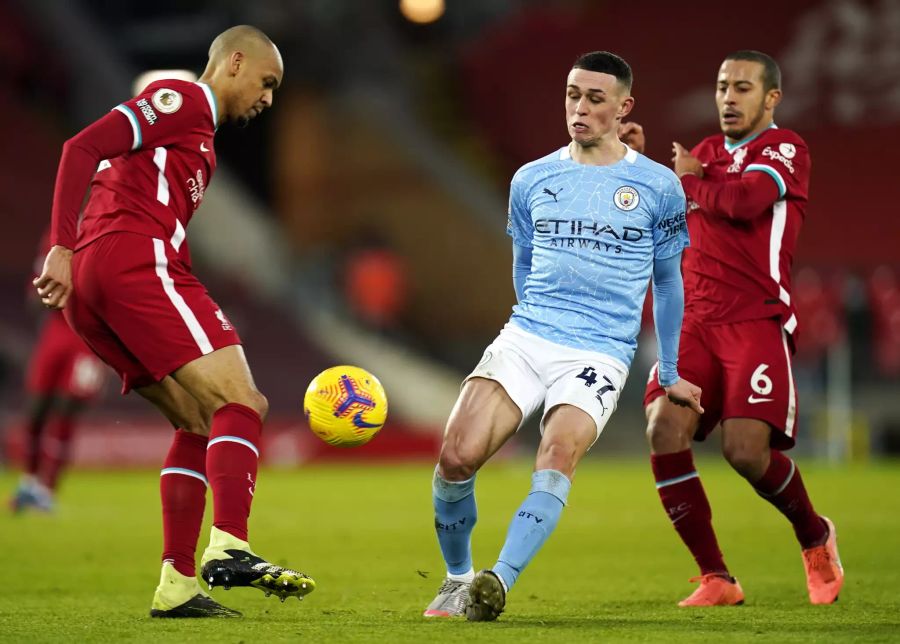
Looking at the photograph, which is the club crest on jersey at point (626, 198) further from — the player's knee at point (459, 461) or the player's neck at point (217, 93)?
the player's neck at point (217, 93)

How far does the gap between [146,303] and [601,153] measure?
1.94m

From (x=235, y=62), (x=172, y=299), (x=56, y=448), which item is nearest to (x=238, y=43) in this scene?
(x=235, y=62)

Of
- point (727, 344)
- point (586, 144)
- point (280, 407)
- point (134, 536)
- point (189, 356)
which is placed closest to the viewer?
point (189, 356)

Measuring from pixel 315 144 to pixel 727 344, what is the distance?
62.9 ft

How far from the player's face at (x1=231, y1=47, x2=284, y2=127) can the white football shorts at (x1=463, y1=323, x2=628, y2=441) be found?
1.40 m

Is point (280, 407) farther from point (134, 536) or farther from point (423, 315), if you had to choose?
point (134, 536)

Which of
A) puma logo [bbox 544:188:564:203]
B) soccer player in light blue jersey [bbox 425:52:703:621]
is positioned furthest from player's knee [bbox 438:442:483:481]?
puma logo [bbox 544:188:564:203]

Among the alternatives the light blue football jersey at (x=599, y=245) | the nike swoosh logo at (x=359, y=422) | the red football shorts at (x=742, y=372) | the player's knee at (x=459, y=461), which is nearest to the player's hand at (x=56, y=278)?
the nike swoosh logo at (x=359, y=422)

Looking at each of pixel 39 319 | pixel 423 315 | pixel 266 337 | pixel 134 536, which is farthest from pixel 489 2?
pixel 134 536

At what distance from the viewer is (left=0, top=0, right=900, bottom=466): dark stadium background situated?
68.7ft

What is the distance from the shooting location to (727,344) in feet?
21.6

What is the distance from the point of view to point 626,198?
5.75 metres

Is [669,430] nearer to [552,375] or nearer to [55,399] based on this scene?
[552,375]

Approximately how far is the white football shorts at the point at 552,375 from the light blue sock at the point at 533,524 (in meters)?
0.30
